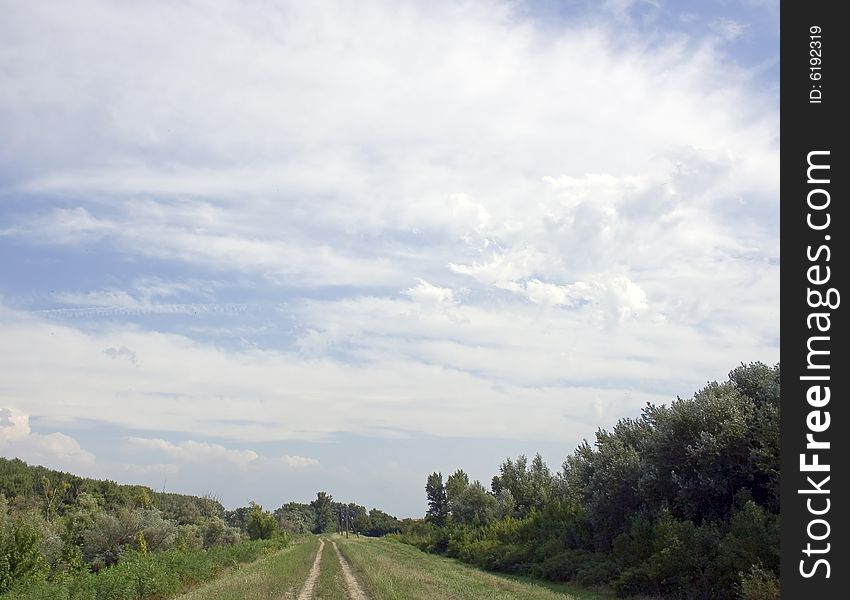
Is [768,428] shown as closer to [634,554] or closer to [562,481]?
[634,554]

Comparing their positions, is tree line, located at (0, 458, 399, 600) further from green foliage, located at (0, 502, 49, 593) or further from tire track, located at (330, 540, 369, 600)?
tire track, located at (330, 540, 369, 600)

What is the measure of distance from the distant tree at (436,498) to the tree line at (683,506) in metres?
69.1

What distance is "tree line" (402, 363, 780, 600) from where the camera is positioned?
2266 cm

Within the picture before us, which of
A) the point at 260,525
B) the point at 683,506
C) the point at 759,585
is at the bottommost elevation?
the point at 260,525

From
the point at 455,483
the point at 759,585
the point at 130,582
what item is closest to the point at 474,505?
the point at 455,483

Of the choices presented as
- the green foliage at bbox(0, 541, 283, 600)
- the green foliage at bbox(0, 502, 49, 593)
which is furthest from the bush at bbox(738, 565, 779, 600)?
the green foliage at bbox(0, 502, 49, 593)

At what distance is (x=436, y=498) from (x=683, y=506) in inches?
3803

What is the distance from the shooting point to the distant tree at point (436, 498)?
11256 centimetres

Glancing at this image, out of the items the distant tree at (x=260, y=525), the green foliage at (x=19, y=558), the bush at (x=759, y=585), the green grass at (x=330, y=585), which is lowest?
the distant tree at (x=260, y=525)

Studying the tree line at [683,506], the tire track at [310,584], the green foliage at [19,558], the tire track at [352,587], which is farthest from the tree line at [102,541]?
the tree line at [683,506]

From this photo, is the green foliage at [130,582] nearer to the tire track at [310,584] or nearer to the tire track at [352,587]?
the tire track at [310,584]

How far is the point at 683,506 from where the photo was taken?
29.4 metres

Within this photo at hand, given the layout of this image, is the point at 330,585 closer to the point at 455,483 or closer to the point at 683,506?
the point at 683,506

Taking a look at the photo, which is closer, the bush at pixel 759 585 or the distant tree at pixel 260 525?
the bush at pixel 759 585
